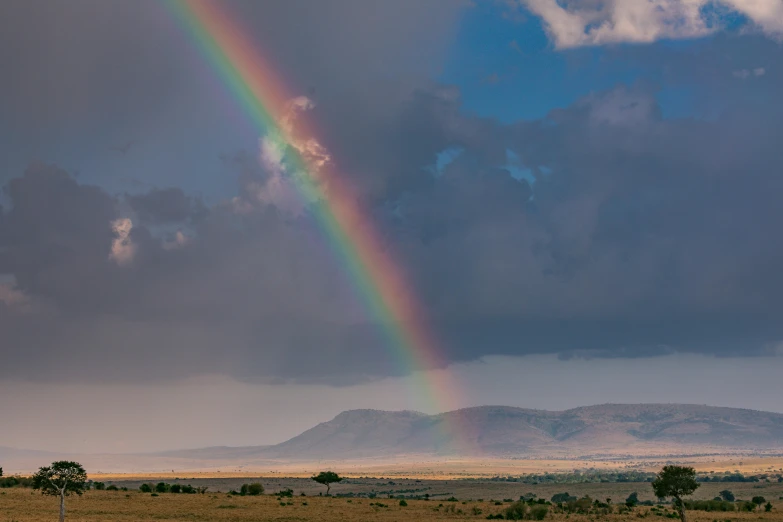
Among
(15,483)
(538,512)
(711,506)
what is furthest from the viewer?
(15,483)

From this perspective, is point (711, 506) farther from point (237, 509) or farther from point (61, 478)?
point (61, 478)

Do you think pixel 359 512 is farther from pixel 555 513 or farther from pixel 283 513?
pixel 555 513

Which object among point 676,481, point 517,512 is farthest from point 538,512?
point 676,481

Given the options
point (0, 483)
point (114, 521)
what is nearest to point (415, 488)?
point (0, 483)

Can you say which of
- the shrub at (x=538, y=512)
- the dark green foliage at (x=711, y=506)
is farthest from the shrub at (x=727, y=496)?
the shrub at (x=538, y=512)

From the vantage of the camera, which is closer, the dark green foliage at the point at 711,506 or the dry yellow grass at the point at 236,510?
the dry yellow grass at the point at 236,510

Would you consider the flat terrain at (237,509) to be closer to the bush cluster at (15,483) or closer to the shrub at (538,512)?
the shrub at (538,512)

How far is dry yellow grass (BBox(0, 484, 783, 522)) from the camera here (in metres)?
93.6

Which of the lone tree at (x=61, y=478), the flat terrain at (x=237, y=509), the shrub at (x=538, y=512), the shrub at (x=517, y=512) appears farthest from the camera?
the shrub at (x=517, y=512)

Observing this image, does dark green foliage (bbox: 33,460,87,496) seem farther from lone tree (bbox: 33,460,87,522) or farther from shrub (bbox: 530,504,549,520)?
shrub (bbox: 530,504,549,520)

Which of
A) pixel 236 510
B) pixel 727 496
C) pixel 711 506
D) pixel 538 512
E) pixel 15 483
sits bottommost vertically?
pixel 711 506

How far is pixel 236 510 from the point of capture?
101 metres

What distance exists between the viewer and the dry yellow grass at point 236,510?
9362 cm

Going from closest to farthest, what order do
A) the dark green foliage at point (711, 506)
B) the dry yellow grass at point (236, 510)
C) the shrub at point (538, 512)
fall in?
the dry yellow grass at point (236, 510) → the shrub at point (538, 512) → the dark green foliage at point (711, 506)
